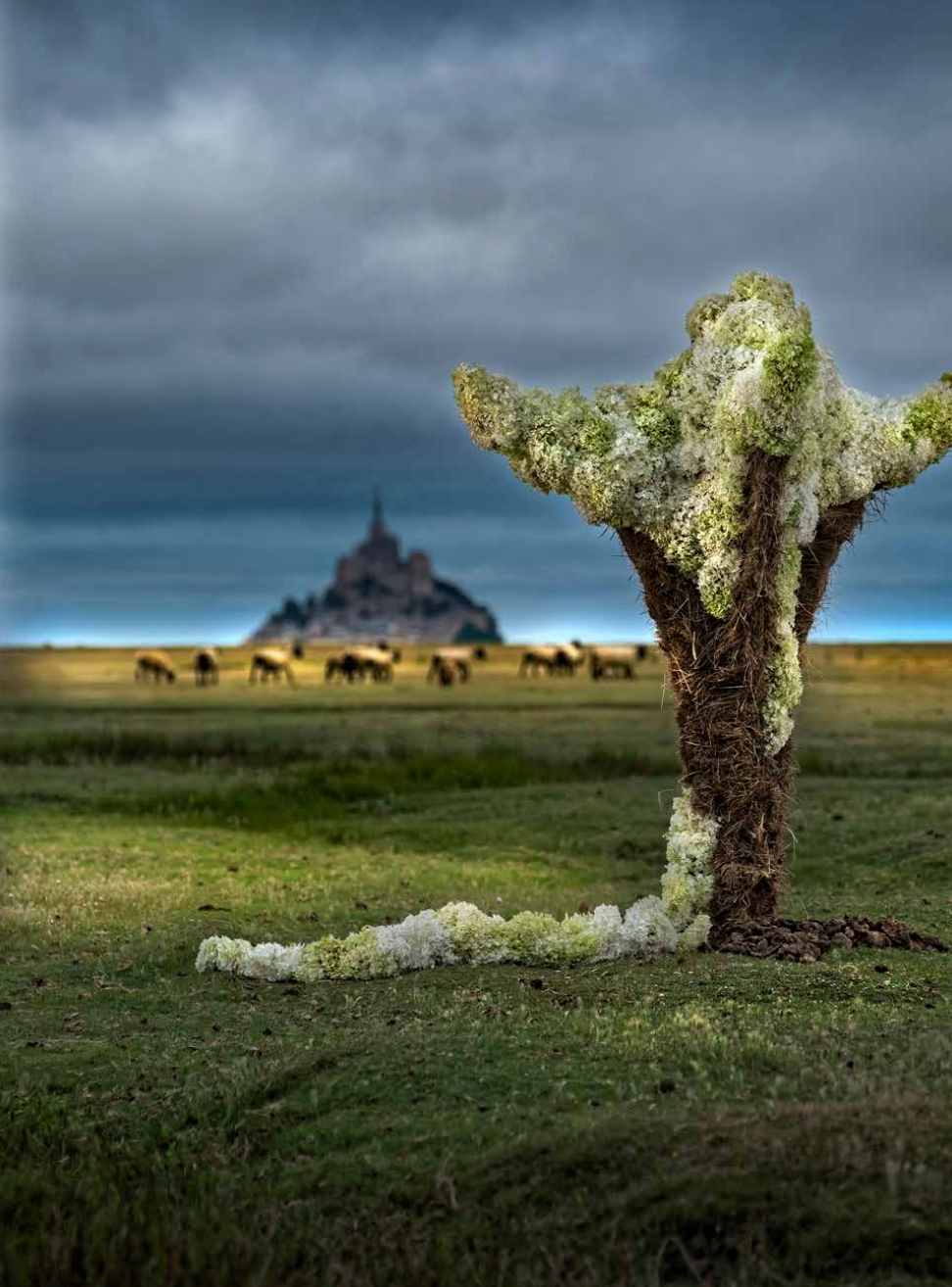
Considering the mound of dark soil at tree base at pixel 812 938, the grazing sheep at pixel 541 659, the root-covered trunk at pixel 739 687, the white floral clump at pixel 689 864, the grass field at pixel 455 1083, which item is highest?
the grazing sheep at pixel 541 659

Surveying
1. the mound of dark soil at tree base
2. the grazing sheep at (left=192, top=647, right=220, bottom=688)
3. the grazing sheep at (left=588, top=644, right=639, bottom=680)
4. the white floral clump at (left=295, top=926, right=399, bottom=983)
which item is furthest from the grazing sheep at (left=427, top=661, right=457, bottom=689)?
the white floral clump at (left=295, top=926, right=399, bottom=983)

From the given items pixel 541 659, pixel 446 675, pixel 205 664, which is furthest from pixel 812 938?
pixel 541 659

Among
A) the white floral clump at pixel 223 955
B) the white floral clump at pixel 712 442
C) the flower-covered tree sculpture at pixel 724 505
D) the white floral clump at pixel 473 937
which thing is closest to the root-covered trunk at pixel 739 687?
the flower-covered tree sculpture at pixel 724 505

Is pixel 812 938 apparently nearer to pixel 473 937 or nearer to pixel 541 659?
pixel 473 937

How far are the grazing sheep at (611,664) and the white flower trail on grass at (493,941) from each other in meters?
71.8

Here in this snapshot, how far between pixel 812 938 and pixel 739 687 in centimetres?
228

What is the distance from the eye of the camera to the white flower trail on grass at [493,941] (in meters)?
11.4

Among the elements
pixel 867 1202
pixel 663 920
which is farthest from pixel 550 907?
pixel 867 1202

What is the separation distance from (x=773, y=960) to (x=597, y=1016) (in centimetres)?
240

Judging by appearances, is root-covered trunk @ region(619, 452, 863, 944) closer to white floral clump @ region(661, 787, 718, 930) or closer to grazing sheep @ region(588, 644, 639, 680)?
white floral clump @ region(661, 787, 718, 930)

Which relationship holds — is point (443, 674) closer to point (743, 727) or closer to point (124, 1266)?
point (743, 727)

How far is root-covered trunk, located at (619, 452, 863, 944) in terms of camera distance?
37.1ft

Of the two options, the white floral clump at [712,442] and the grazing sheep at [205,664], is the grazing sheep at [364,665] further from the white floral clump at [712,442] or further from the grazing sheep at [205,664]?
the white floral clump at [712,442]

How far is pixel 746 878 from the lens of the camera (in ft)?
38.5
